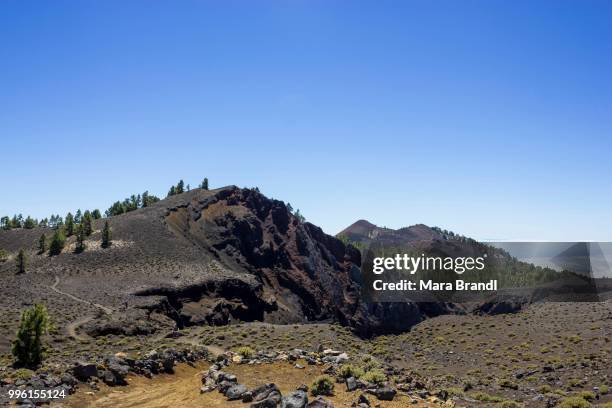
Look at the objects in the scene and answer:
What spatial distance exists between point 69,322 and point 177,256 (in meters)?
42.9

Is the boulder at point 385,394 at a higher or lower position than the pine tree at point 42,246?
lower

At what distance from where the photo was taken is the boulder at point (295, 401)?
16828 mm

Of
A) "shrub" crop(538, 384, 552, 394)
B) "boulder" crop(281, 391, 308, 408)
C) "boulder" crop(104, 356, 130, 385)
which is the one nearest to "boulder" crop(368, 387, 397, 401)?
"boulder" crop(281, 391, 308, 408)

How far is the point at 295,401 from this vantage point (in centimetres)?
1708

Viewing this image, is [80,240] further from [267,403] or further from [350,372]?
[267,403]

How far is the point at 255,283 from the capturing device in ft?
327

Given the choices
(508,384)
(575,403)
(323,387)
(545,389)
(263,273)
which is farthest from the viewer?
(263,273)

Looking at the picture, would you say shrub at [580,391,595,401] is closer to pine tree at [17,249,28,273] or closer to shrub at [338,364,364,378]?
shrub at [338,364,364,378]

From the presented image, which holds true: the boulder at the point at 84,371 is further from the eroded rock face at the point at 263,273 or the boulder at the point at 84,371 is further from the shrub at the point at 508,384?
the eroded rock face at the point at 263,273

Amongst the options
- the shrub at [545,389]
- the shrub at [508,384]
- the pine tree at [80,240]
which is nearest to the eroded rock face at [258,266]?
the pine tree at [80,240]

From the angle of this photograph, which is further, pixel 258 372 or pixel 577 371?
pixel 577 371

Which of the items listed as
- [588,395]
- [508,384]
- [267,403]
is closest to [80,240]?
[508,384]

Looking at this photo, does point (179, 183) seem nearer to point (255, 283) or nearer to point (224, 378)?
point (255, 283)

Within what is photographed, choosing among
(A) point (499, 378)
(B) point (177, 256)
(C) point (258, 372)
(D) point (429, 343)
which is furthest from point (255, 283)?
(C) point (258, 372)
